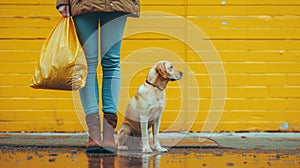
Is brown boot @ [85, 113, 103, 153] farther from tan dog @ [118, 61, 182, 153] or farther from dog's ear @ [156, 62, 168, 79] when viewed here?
dog's ear @ [156, 62, 168, 79]

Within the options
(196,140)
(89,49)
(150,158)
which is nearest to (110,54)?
(89,49)

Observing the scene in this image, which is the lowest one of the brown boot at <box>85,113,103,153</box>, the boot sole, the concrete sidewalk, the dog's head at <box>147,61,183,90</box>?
the concrete sidewalk

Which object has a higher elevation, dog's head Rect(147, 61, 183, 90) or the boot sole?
dog's head Rect(147, 61, 183, 90)

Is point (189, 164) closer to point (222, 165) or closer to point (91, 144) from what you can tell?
point (222, 165)

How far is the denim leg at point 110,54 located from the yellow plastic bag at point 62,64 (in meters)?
0.18

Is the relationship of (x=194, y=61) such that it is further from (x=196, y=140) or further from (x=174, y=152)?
(x=174, y=152)

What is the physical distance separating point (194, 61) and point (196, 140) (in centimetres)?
92

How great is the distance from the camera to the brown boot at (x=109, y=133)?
4688mm

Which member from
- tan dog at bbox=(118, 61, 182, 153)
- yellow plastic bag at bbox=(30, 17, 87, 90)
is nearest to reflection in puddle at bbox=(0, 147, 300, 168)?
tan dog at bbox=(118, 61, 182, 153)

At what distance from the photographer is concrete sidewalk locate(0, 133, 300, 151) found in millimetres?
A: 5406

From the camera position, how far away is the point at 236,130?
6367mm

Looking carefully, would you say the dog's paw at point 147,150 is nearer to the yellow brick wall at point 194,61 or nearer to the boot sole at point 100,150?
the boot sole at point 100,150

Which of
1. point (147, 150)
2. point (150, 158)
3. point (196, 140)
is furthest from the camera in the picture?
point (196, 140)

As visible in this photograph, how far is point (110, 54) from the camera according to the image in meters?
4.73
